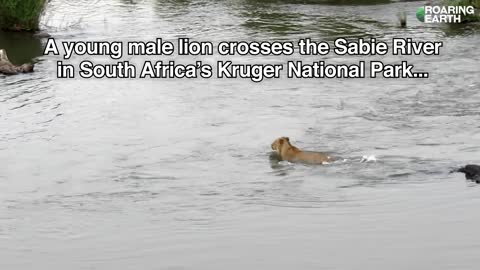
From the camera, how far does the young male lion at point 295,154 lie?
11273 mm

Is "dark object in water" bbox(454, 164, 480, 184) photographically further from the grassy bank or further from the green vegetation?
the grassy bank

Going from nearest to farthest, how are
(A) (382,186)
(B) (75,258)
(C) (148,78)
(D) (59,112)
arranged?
(B) (75,258)
(A) (382,186)
(D) (59,112)
(C) (148,78)

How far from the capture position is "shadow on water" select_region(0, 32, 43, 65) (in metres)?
21.3

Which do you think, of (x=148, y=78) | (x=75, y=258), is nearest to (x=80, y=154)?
(x=75, y=258)

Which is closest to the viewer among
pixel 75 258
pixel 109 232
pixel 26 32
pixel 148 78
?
pixel 75 258

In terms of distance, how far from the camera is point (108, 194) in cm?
1057

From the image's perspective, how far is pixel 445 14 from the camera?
24047 millimetres

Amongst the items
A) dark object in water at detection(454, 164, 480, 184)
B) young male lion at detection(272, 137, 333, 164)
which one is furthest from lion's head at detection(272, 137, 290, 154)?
dark object in water at detection(454, 164, 480, 184)

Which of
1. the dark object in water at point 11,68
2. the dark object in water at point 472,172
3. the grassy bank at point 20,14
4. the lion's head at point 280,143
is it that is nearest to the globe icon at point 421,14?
the grassy bank at point 20,14

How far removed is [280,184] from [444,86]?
6.32 meters

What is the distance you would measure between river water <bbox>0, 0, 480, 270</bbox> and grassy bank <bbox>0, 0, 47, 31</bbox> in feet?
11.3

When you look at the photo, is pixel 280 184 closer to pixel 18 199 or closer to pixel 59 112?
pixel 18 199

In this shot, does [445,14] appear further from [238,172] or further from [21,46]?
[238,172]

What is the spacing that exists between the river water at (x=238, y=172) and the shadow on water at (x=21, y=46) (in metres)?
0.28
